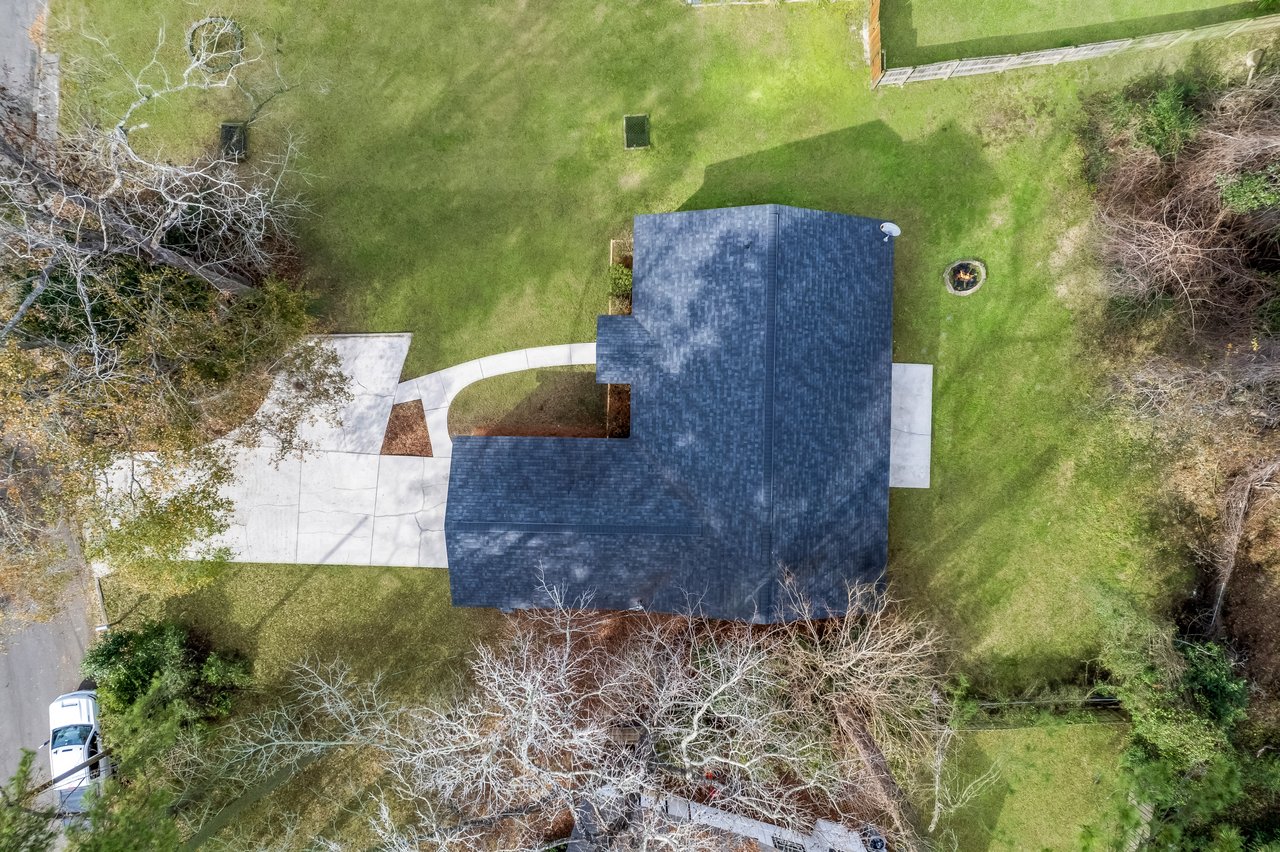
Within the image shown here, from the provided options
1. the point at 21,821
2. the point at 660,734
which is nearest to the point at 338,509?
the point at 21,821

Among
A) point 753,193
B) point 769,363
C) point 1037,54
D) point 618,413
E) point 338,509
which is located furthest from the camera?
point 338,509

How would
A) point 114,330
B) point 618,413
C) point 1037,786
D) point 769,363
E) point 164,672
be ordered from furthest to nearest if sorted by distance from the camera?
point 1037,786 < point 618,413 < point 164,672 < point 769,363 < point 114,330

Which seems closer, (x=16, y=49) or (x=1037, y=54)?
(x=1037, y=54)

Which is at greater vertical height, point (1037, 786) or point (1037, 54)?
point (1037, 54)

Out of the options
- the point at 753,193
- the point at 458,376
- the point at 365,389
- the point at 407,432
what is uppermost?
the point at 753,193

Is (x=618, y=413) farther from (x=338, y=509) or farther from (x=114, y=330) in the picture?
(x=114, y=330)

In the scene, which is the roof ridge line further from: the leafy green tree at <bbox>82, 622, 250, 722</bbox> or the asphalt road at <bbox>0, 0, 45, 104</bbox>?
the asphalt road at <bbox>0, 0, 45, 104</bbox>

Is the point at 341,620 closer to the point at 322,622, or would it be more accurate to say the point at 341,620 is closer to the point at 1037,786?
the point at 322,622
